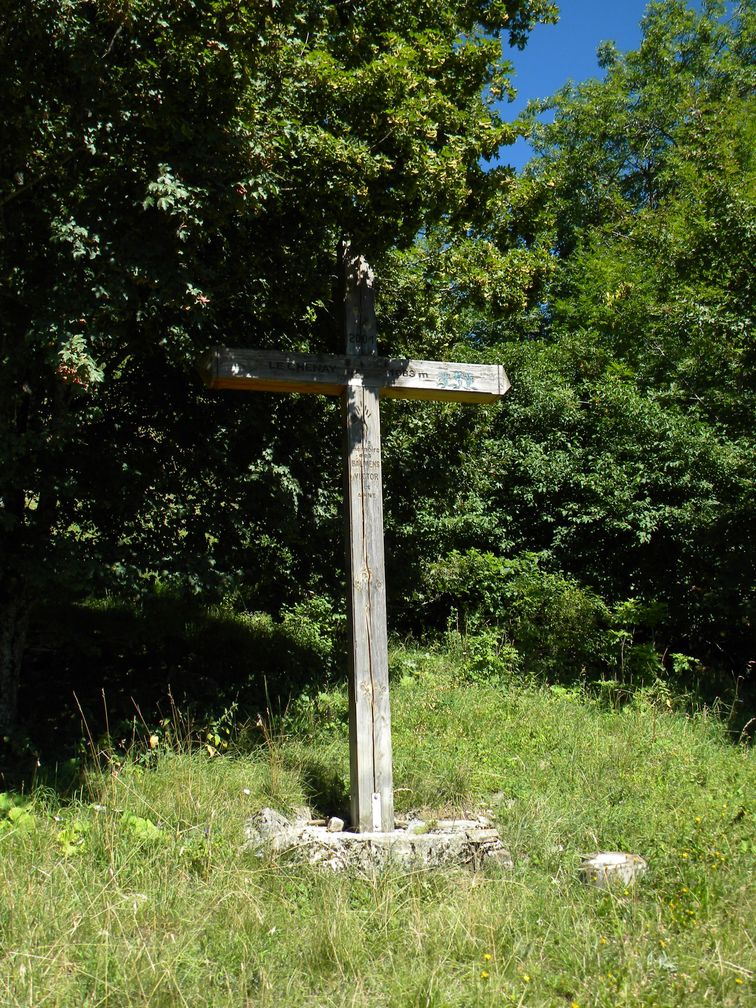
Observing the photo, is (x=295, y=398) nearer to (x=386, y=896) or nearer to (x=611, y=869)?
(x=386, y=896)

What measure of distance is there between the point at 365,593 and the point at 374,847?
4.36 feet

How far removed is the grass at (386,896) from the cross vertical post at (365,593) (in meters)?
0.54

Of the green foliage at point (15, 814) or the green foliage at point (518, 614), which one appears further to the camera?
the green foliage at point (518, 614)

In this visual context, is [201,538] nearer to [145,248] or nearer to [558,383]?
[145,248]

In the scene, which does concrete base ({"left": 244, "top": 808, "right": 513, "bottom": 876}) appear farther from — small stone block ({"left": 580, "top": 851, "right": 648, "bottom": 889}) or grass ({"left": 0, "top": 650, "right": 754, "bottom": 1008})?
small stone block ({"left": 580, "top": 851, "right": 648, "bottom": 889})

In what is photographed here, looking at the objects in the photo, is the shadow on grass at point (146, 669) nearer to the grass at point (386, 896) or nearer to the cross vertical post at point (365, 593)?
the grass at point (386, 896)

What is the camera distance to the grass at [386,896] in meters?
3.25

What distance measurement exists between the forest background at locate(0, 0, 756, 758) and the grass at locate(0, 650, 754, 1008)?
1.32 m

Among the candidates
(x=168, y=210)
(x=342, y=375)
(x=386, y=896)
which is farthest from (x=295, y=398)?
(x=386, y=896)

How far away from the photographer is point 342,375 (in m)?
5.04

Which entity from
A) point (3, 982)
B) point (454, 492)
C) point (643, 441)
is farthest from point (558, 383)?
point (3, 982)

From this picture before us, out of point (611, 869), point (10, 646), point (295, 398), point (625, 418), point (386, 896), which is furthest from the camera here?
point (625, 418)

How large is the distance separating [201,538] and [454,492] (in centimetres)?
306

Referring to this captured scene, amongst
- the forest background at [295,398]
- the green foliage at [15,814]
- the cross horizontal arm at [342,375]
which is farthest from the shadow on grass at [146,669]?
the cross horizontal arm at [342,375]
